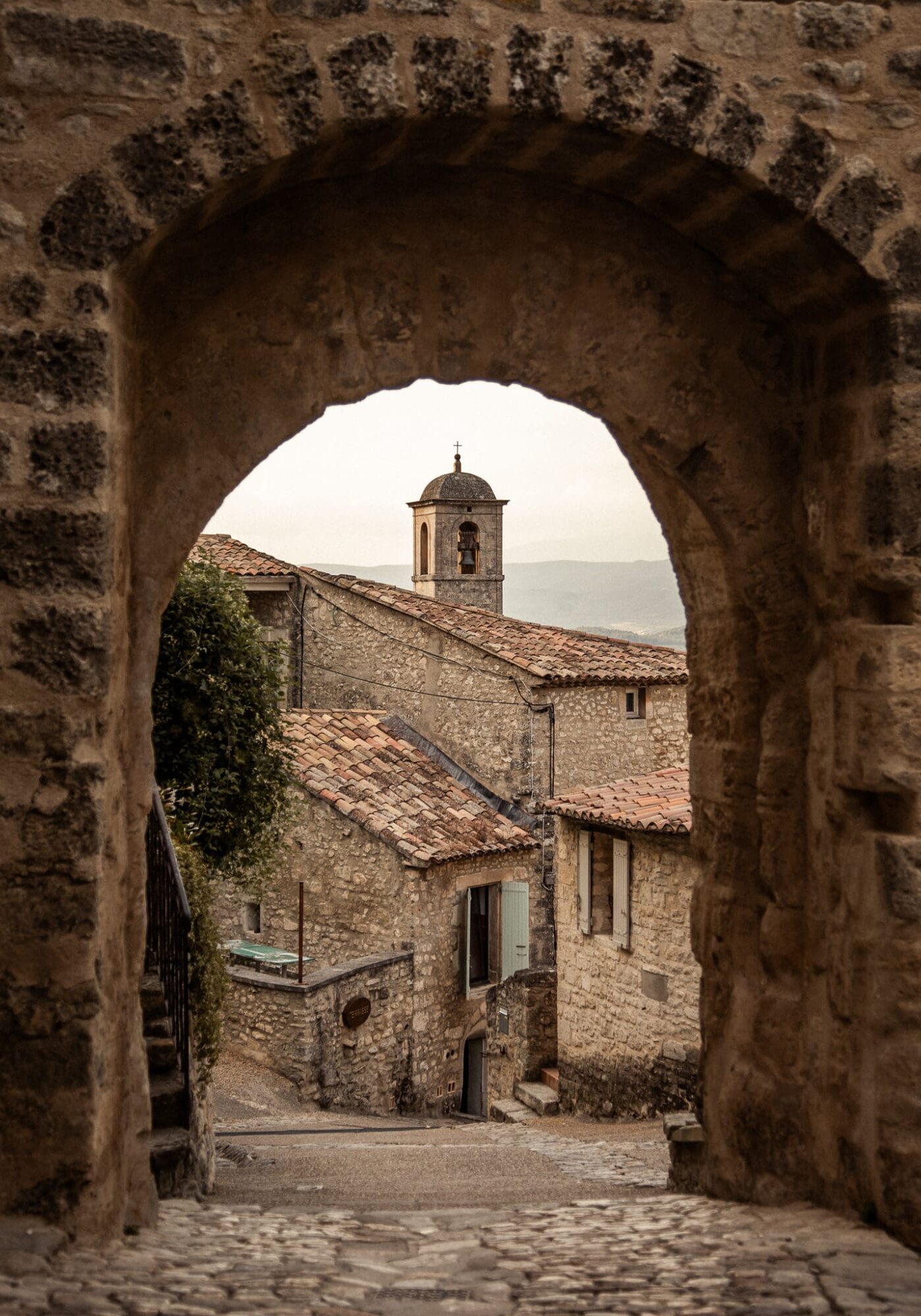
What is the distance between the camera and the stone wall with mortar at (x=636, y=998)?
37.8ft

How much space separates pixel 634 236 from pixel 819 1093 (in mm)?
2788

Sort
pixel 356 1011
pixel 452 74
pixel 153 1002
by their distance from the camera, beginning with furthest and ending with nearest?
1. pixel 356 1011
2. pixel 153 1002
3. pixel 452 74

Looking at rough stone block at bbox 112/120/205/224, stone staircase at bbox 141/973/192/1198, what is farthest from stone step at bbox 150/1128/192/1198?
rough stone block at bbox 112/120/205/224

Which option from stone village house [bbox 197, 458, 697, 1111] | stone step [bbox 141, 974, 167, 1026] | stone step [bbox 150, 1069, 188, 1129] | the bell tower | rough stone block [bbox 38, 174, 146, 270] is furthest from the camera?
the bell tower

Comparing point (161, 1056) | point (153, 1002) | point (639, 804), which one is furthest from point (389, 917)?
point (161, 1056)

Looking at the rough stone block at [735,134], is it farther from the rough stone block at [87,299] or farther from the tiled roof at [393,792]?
the tiled roof at [393,792]

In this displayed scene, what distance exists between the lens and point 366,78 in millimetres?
3232

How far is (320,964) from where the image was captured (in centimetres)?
1537

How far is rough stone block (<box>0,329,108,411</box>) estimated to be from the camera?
10.4ft

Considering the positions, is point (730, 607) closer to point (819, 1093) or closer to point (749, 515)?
point (749, 515)

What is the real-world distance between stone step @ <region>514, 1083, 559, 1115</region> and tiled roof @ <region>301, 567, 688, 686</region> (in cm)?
607

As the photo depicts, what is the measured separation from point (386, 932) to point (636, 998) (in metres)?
3.73

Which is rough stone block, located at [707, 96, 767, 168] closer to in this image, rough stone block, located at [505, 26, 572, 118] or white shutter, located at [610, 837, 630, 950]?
rough stone block, located at [505, 26, 572, 118]

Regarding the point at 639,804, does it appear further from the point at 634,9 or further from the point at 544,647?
the point at 634,9
